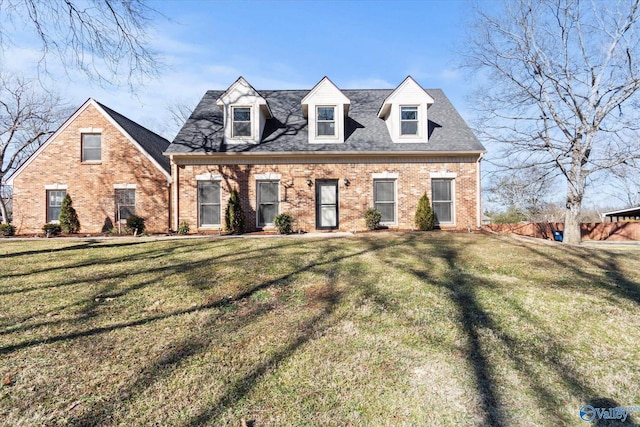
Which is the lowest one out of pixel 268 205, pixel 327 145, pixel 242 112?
pixel 268 205

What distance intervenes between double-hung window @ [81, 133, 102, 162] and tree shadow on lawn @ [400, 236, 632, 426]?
51.6ft

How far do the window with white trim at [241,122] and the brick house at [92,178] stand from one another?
3723 millimetres

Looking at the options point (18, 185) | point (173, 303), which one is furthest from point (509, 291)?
point (18, 185)

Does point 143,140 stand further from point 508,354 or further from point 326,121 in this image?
point 508,354

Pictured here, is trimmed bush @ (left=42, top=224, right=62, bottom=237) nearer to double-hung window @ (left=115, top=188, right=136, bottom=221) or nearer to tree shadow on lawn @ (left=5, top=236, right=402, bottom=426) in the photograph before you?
double-hung window @ (left=115, top=188, right=136, bottom=221)

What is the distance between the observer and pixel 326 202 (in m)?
14.0

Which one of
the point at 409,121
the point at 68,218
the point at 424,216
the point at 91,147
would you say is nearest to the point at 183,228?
the point at 68,218

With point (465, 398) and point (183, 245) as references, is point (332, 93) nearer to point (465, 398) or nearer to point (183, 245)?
point (183, 245)

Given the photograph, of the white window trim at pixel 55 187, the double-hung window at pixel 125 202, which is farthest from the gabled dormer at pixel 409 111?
the white window trim at pixel 55 187

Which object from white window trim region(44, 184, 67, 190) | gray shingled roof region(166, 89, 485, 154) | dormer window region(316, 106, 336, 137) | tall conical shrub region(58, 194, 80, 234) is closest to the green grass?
gray shingled roof region(166, 89, 485, 154)

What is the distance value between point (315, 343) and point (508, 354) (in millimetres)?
2152

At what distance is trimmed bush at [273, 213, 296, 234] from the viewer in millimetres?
13047

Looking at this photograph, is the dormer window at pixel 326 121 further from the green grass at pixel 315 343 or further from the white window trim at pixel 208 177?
the green grass at pixel 315 343

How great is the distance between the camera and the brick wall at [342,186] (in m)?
13.7
